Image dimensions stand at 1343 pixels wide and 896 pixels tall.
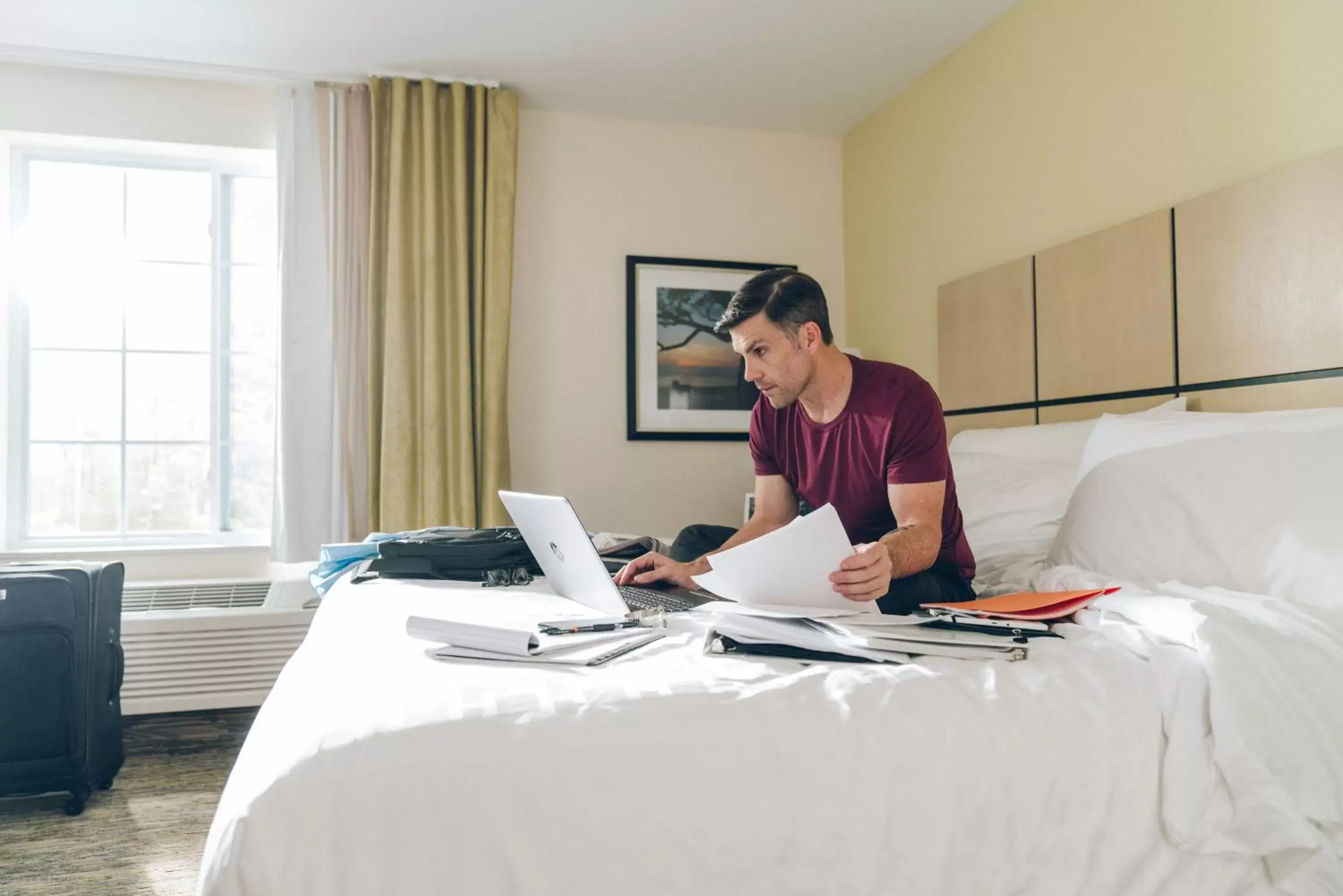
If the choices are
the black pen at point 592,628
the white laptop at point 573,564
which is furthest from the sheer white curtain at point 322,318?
the black pen at point 592,628

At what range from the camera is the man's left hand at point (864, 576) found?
135cm

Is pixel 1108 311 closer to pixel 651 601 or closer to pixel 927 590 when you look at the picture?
pixel 927 590

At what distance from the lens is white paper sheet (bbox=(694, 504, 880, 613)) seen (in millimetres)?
1281

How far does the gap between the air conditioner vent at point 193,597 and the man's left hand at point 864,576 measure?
2.43 m

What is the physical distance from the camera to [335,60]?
3295 mm

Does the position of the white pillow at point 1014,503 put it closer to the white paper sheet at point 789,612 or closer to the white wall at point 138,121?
the white paper sheet at point 789,612

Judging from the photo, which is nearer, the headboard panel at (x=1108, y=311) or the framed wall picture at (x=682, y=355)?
the headboard panel at (x=1108, y=311)

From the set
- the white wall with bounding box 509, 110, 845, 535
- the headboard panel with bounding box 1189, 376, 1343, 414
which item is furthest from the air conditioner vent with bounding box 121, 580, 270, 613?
the headboard panel with bounding box 1189, 376, 1343, 414

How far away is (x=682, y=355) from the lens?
12.7 ft

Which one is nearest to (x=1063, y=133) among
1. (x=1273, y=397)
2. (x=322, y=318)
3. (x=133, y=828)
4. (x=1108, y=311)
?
(x=1108, y=311)

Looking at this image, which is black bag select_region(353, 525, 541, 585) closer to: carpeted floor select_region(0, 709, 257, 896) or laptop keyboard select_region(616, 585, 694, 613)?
laptop keyboard select_region(616, 585, 694, 613)

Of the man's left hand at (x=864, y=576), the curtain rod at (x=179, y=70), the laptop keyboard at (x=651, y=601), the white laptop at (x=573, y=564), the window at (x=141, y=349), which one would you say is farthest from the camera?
Answer: the window at (x=141, y=349)

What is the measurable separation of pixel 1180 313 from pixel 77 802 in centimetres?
299

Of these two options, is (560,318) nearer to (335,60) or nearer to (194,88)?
(335,60)
